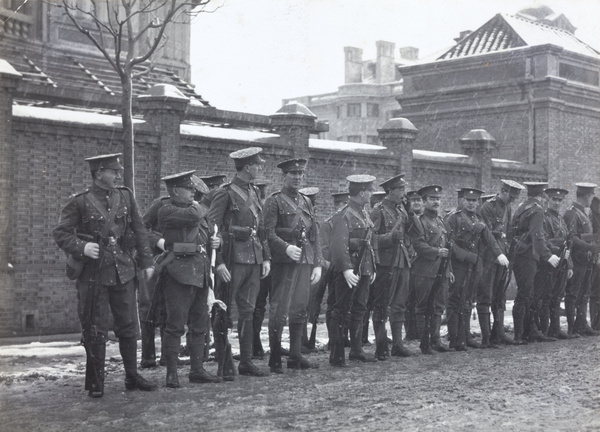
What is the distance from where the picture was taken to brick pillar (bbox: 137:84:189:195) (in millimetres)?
14086

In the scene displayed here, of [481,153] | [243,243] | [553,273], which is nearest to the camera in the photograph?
[243,243]

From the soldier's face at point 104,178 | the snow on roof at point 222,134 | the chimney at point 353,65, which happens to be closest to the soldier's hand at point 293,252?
the soldier's face at point 104,178

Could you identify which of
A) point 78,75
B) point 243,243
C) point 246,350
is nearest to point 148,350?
point 246,350

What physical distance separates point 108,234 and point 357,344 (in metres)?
3.56

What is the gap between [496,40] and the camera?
2658 cm

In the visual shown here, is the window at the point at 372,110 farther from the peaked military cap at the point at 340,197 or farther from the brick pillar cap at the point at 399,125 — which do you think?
the peaked military cap at the point at 340,197

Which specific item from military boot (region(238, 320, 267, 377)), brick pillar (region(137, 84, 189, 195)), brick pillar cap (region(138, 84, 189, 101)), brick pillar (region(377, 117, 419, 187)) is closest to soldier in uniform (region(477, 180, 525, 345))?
military boot (region(238, 320, 267, 377))

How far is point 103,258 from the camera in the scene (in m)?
7.69

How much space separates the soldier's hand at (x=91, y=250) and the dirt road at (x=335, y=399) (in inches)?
49.5

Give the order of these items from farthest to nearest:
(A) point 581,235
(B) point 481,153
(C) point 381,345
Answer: (B) point 481,153 < (A) point 581,235 < (C) point 381,345

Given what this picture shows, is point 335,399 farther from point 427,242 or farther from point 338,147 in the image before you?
point 338,147

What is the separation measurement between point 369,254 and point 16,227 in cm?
559

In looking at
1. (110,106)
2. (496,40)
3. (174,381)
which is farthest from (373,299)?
(496,40)

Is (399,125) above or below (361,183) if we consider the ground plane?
above
